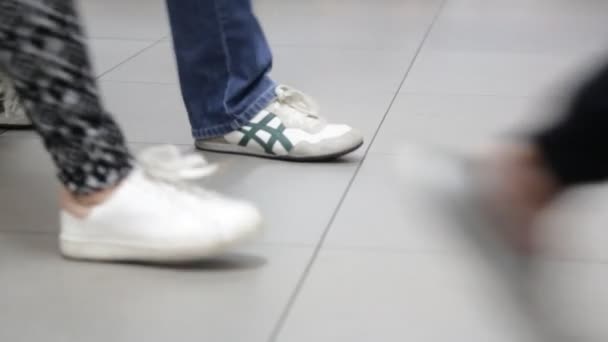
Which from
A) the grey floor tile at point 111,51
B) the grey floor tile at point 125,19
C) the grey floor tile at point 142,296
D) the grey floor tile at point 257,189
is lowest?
the grey floor tile at point 125,19

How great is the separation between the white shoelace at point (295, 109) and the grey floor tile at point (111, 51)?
0.67m

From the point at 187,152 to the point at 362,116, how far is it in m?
0.34

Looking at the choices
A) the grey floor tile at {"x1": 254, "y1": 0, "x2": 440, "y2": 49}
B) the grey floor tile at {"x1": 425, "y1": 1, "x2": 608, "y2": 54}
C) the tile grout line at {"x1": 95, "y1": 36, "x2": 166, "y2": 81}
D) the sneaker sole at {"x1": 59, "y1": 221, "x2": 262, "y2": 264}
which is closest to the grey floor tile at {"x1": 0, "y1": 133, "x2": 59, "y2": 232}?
the sneaker sole at {"x1": 59, "y1": 221, "x2": 262, "y2": 264}

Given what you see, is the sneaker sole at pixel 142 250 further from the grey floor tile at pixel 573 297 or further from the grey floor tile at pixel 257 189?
the grey floor tile at pixel 573 297

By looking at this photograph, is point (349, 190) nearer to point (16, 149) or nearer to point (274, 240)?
point (274, 240)

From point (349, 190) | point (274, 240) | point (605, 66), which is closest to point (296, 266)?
point (274, 240)

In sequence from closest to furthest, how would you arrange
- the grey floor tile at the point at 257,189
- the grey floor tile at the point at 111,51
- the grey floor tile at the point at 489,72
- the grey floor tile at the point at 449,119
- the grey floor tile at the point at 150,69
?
the grey floor tile at the point at 257,189, the grey floor tile at the point at 449,119, the grey floor tile at the point at 489,72, the grey floor tile at the point at 150,69, the grey floor tile at the point at 111,51

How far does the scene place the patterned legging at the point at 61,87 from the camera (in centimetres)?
111

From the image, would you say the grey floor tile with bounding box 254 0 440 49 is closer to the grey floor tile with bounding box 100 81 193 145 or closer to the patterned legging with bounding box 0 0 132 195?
the grey floor tile with bounding box 100 81 193 145

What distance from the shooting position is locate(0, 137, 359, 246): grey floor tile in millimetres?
1331

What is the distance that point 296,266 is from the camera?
1.20 m

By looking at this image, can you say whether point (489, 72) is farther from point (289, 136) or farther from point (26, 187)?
point (26, 187)

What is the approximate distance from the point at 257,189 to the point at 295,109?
0.20 meters

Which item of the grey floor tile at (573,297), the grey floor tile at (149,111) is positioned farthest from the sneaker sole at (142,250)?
the grey floor tile at (149,111)
